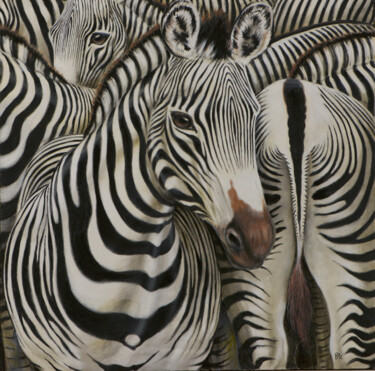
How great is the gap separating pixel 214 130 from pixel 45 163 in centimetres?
52

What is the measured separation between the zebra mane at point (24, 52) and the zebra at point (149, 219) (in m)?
0.27

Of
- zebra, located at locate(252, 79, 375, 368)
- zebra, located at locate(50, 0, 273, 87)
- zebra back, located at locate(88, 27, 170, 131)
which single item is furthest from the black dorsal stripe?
zebra back, located at locate(88, 27, 170, 131)

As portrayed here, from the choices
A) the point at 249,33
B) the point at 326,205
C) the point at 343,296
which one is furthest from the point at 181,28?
the point at 343,296

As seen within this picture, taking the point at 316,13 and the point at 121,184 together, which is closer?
the point at 121,184

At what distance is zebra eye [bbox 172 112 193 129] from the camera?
116 centimetres

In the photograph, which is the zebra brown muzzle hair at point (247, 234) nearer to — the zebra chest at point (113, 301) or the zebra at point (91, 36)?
the zebra chest at point (113, 301)

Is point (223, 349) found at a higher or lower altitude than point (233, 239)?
lower

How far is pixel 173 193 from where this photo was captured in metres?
1.19

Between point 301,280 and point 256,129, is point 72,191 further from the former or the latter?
point 301,280

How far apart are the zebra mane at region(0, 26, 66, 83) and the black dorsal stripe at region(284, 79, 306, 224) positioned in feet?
2.16

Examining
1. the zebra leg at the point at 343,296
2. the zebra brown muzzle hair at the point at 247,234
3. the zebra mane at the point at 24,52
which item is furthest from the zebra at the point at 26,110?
the zebra leg at the point at 343,296

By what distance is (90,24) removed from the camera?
1.34 meters

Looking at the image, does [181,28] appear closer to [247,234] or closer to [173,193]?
[173,193]

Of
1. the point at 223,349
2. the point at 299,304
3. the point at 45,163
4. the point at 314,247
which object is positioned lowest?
the point at 223,349
